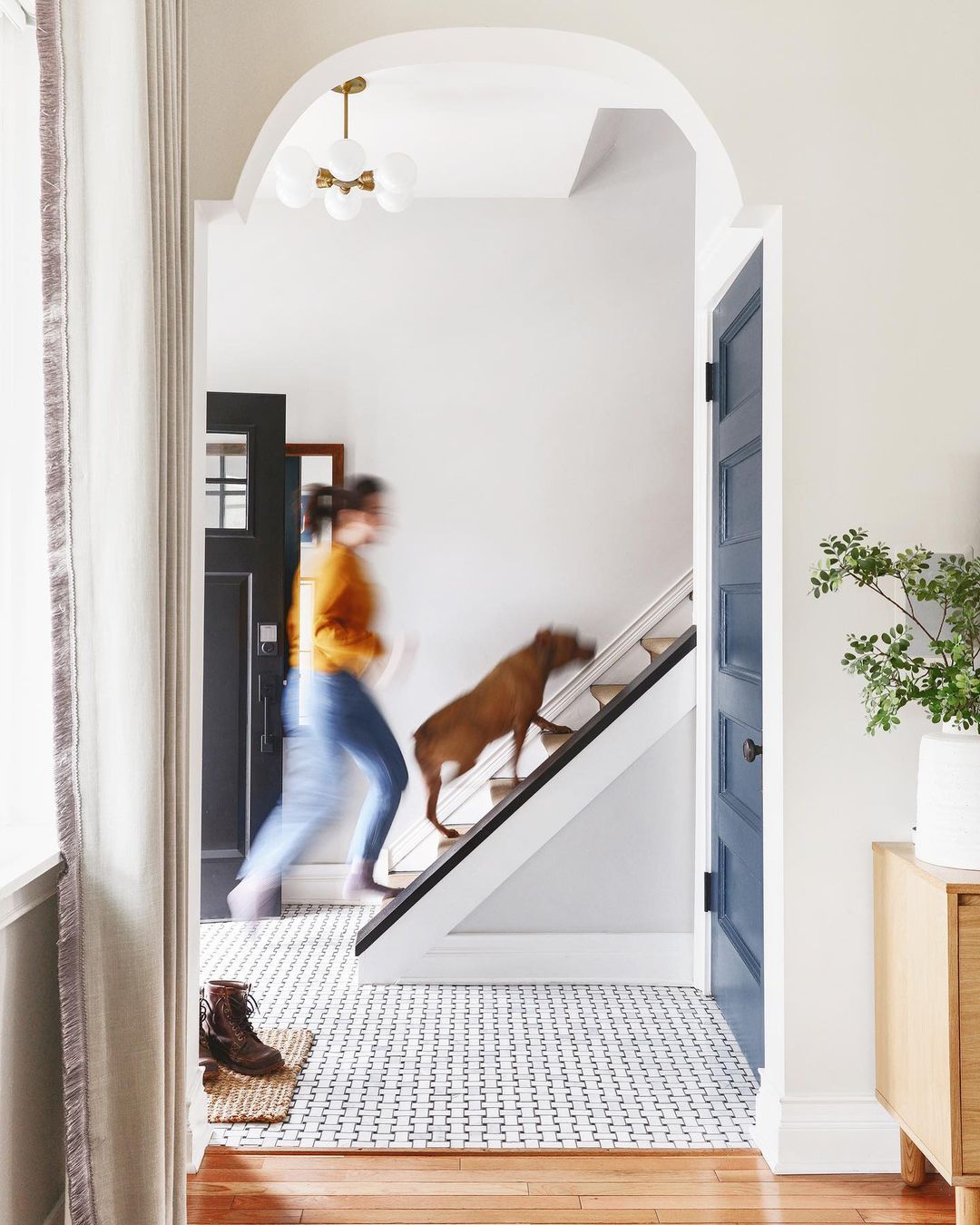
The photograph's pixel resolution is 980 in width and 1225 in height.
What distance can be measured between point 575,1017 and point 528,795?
2.30ft

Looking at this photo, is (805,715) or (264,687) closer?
(805,715)

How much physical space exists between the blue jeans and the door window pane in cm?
71

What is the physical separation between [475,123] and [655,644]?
2.12 meters

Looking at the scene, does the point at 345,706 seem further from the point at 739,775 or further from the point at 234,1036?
the point at 739,775

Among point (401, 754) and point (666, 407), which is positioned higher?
point (666, 407)

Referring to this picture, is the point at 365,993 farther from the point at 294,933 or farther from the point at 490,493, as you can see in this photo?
the point at 490,493

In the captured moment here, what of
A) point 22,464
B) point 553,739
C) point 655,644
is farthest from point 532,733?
point 22,464

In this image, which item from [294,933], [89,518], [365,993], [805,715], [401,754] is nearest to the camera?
[89,518]

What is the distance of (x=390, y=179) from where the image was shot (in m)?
3.34

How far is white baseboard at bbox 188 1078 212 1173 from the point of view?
7.14ft

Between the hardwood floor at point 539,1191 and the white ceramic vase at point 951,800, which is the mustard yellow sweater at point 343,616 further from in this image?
the white ceramic vase at point 951,800

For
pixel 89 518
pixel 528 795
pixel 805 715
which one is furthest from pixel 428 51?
pixel 528 795

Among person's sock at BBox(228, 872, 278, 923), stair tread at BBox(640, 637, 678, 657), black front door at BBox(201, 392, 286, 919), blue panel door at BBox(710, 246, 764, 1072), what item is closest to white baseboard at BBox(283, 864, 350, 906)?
person's sock at BBox(228, 872, 278, 923)

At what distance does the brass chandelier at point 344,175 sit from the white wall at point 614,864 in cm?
200
